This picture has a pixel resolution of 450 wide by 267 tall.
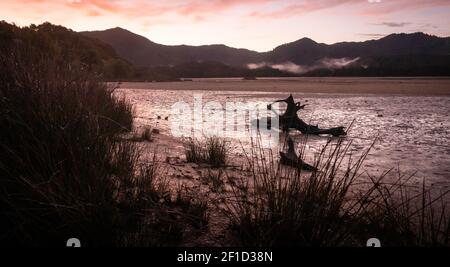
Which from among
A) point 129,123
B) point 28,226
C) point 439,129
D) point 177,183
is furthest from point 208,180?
point 439,129

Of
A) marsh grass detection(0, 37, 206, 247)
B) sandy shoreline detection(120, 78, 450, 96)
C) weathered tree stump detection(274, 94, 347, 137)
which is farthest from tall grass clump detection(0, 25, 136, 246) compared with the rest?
sandy shoreline detection(120, 78, 450, 96)

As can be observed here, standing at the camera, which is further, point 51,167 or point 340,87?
point 340,87

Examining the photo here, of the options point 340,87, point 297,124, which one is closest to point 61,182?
point 297,124

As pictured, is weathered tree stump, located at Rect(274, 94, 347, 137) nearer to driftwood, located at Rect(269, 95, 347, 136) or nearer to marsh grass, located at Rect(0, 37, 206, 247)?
driftwood, located at Rect(269, 95, 347, 136)

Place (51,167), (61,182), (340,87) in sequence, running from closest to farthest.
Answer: (61,182)
(51,167)
(340,87)

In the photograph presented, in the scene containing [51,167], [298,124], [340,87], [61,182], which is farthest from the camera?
[340,87]

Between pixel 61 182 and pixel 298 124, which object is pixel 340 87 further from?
pixel 61 182

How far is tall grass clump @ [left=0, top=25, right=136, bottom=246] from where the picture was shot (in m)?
2.33

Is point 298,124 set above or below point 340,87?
Answer: below

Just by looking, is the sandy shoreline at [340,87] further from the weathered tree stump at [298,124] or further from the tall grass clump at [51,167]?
the tall grass clump at [51,167]

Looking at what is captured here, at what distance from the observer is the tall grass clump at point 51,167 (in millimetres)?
2326

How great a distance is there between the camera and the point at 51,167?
257 centimetres

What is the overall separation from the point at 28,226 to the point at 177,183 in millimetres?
1738

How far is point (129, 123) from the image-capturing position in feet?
26.3
